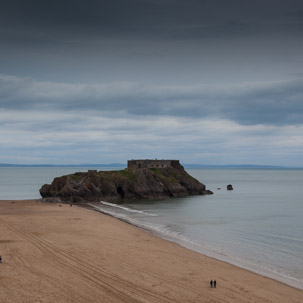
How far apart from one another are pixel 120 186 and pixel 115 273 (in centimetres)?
7989

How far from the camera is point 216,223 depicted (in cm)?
6184

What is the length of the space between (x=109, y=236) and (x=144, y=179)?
66.4 meters

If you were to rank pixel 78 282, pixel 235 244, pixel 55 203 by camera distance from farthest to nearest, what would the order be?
1. pixel 55 203
2. pixel 235 244
3. pixel 78 282

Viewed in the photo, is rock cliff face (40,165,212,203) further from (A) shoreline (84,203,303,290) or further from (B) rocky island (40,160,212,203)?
(A) shoreline (84,203,303,290)

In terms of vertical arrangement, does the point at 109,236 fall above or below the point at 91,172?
below

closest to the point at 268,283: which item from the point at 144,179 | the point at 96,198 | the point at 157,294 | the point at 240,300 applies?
the point at 240,300

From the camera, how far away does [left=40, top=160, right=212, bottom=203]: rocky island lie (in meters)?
98.6

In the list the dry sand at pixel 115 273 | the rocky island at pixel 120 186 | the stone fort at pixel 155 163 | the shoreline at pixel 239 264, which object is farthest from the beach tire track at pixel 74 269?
the stone fort at pixel 155 163

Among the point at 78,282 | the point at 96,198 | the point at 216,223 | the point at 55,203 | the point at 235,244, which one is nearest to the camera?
the point at 78,282

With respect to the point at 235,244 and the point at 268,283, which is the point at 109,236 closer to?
the point at 235,244

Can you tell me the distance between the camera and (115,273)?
2844 cm

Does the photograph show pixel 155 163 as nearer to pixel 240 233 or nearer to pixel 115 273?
pixel 240 233

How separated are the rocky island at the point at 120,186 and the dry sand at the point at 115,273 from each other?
176 feet

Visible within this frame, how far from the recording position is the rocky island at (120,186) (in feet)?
323
